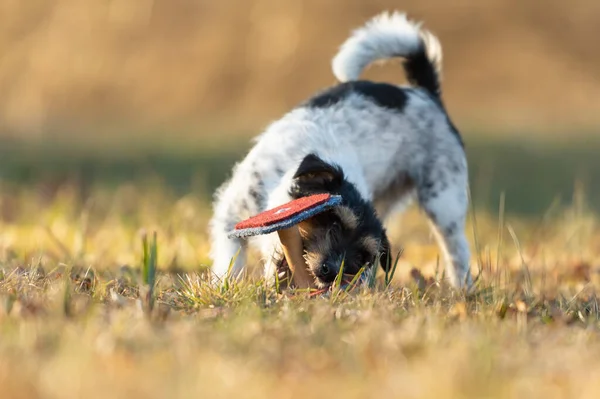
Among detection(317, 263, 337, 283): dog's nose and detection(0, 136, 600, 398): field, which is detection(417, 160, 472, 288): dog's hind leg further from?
detection(317, 263, 337, 283): dog's nose

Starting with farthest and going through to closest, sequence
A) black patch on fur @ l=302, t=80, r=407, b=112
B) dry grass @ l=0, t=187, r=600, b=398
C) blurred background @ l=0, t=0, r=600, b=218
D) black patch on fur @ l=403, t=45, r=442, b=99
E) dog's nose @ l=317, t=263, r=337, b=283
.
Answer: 1. blurred background @ l=0, t=0, r=600, b=218
2. black patch on fur @ l=403, t=45, r=442, b=99
3. black patch on fur @ l=302, t=80, r=407, b=112
4. dog's nose @ l=317, t=263, r=337, b=283
5. dry grass @ l=0, t=187, r=600, b=398

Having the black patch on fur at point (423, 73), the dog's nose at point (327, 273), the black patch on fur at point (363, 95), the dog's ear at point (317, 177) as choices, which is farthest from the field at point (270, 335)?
the black patch on fur at point (423, 73)

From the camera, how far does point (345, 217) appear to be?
177 inches

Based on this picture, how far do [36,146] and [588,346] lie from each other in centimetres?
1106

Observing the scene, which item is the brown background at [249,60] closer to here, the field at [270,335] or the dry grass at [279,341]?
the field at [270,335]

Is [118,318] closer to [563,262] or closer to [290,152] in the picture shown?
[290,152]

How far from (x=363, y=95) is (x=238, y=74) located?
1066cm

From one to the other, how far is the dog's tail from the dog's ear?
2.23 m

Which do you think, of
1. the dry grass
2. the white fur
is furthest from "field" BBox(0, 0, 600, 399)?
the white fur

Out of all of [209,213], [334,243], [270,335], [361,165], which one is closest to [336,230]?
[334,243]

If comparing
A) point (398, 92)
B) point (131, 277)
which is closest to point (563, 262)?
point (398, 92)

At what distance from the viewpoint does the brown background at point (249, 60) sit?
1556cm

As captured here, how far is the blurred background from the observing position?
45.6 ft

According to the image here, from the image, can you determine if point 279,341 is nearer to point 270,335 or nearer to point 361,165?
point 270,335
